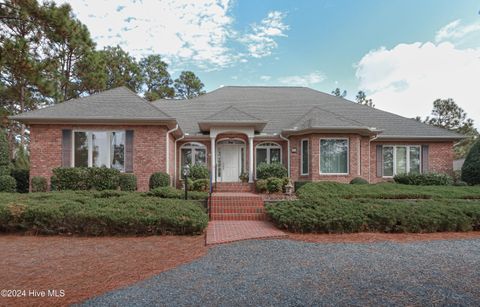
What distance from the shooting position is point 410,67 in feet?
48.4

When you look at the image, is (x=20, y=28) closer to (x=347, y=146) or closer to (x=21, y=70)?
(x=21, y=70)

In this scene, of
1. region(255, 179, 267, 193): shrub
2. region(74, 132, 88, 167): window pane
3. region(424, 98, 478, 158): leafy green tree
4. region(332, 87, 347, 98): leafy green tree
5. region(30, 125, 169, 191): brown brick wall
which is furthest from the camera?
region(332, 87, 347, 98): leafy green tree

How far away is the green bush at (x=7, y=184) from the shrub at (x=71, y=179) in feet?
6.97

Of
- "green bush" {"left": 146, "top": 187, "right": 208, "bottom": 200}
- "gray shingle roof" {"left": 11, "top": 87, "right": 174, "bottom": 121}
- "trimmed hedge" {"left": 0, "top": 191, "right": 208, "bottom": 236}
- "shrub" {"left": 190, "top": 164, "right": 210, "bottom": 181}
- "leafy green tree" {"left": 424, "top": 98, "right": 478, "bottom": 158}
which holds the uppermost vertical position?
"leafy green tree" {"left": 424, "top": 98, "right": 478, "bottom": 158}

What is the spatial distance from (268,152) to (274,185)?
131 inches

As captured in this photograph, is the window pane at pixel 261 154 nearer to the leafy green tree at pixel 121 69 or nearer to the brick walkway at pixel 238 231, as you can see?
the brick walkway at pixel 238 231

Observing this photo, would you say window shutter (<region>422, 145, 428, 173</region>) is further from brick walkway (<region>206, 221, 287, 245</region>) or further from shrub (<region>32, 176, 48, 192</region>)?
shrub (<region>32, 176, 48, 192</region>)

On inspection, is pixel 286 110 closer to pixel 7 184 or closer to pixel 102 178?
pixel 102 178

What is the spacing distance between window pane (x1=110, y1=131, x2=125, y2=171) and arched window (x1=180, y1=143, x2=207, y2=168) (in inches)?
149

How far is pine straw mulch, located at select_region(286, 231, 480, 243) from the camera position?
21.5 ft

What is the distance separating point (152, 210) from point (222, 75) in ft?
66.2

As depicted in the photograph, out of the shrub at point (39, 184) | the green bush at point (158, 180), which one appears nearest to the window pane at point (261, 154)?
the green bush at point (158, 180)

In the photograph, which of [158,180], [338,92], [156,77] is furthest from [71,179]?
[338,92]

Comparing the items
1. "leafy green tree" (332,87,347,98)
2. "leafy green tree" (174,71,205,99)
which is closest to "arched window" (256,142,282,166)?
"leafy green tree" (174,71,205,99)
